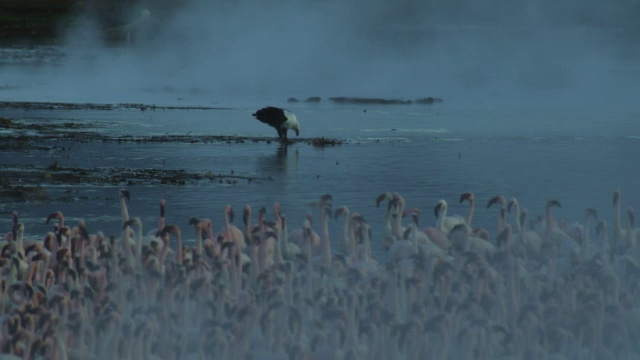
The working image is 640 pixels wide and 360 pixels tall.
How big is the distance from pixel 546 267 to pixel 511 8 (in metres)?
75.1

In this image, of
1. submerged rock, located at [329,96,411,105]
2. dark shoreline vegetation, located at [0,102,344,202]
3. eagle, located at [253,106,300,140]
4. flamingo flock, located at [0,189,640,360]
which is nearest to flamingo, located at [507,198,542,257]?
flamingo flock, located at [0,189,640,360]

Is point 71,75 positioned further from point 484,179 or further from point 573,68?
point 484,179

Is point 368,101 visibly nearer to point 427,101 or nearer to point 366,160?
point 427,101

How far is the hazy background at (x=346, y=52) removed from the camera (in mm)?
42175

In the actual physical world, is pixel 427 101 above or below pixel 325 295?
above

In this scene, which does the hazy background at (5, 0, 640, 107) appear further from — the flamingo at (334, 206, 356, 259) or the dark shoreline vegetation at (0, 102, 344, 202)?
the flamingo at (334, 206, 356, 259)

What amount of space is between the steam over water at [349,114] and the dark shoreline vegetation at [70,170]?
23 cm

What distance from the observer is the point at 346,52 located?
5722cm

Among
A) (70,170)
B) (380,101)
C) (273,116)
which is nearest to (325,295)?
(70,170)

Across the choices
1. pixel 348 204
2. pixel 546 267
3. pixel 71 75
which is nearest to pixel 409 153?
pixel 348 204

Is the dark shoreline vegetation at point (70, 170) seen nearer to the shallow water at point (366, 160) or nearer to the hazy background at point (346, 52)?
the shallow water at point (366, 160)

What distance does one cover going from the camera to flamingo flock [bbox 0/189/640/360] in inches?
345

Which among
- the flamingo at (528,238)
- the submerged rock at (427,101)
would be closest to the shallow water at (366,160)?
the flamingo at (528,238)

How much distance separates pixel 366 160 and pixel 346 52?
35393mm
